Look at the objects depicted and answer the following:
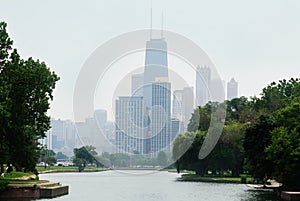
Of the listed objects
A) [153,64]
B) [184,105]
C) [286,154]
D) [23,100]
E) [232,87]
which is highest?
[232,87]

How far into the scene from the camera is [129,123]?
6153cm

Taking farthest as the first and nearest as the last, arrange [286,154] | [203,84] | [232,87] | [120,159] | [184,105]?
[232,87] → [120,159] → [184,105] → [203,84] → [286,154]

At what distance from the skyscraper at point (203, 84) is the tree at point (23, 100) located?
1244 inches

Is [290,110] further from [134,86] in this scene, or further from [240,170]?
[240,170]

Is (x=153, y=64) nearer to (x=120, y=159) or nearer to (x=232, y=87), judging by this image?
(x=120, y=159)

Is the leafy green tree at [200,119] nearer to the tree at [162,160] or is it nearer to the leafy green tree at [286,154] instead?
the tree at [162,160]

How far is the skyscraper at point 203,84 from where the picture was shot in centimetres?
7347

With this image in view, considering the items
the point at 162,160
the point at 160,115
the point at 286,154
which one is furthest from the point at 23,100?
the point at 162,160

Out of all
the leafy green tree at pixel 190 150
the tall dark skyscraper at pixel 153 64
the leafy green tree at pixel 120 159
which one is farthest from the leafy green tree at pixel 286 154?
the leafy green tree at pixel 120 159

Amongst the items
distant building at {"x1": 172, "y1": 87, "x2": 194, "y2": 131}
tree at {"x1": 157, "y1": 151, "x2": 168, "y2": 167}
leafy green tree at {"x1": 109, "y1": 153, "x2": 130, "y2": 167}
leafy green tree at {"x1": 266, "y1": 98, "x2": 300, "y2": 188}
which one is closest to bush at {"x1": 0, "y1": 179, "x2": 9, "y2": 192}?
leafy green tree at {"x1": 266, "y1": 98, "x2": 300, "y2": 188}

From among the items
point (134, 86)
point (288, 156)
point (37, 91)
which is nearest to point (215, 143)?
point (134, 86)

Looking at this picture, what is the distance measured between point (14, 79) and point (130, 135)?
2897 cm

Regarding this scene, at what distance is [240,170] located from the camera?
254 feet

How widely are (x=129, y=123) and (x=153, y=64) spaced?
20.8 feet
